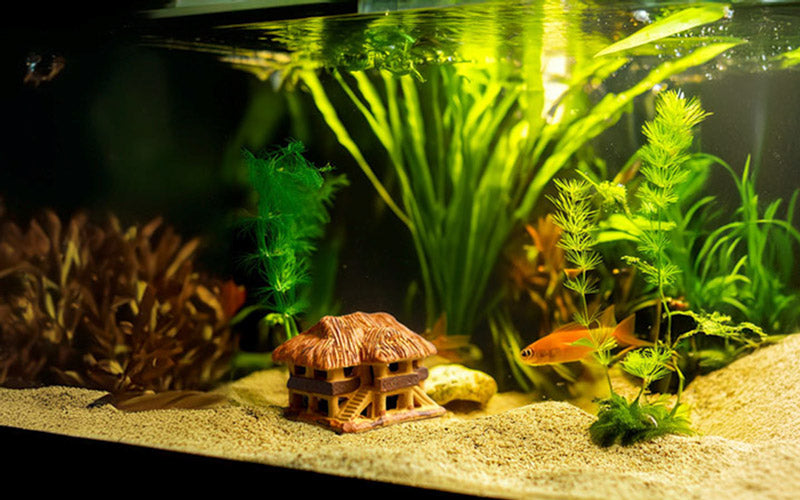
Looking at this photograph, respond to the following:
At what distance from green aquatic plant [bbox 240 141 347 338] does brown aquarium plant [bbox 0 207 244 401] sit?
1.76ft

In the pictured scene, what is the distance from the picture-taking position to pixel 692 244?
3.41 m

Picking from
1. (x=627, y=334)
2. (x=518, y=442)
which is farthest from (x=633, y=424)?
(x=627, y=334)

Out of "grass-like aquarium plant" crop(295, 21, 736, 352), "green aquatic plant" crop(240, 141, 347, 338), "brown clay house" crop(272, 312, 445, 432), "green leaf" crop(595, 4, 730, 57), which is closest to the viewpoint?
"green leaf" crop(595, 4, 730, 57)

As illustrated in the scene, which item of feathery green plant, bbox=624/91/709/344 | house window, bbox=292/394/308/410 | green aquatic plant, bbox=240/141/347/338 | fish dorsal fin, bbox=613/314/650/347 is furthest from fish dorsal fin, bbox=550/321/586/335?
green aquatic plant, bbox=240/141/347/338

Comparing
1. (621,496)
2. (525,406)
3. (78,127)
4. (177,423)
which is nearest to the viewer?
(621,496)

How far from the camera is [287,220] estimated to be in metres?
3.84

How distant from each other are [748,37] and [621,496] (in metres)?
2.40

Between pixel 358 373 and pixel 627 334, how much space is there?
1.37 metres

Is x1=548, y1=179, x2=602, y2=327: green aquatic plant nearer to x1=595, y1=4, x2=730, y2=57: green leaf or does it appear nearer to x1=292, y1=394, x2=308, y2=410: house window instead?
x1=595, y1=4, x2=730, y2=57: green leaf

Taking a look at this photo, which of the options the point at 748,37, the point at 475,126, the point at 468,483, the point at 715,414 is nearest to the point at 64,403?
the point at 468,483

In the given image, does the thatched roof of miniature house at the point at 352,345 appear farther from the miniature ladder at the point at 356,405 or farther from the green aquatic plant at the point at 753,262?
the green aquatic plant at the point at 753,262

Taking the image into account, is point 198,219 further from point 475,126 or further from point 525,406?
point 525,406

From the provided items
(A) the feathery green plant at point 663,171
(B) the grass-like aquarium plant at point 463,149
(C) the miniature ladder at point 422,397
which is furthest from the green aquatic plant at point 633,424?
(B) the grass-like aquarium plant at point 463,149

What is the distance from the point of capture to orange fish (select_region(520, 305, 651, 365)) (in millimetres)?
3109
